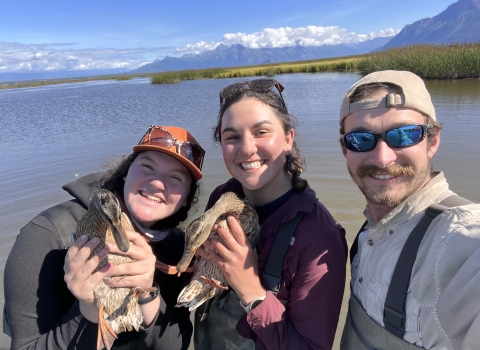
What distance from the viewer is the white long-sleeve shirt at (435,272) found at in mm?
1510

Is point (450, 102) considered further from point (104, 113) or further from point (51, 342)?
point (104, 113)

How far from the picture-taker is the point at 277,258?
2451mm

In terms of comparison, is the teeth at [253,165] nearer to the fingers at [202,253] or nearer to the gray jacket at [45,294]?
the fingers at [202,253]

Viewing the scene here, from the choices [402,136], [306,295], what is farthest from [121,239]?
[402,136]

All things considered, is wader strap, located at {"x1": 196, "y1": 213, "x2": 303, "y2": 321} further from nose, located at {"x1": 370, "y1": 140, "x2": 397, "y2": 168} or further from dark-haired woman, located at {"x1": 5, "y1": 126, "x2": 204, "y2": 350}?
dark-haired woman, located at {"x1": 5, "y1": 126, "x2": 204, "y2": 350}

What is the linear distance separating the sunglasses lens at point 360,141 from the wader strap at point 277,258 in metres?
0.66

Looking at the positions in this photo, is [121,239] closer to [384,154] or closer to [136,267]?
[136,267]

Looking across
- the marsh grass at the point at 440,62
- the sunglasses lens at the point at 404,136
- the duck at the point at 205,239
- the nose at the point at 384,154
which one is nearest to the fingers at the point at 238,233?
the duck at the point at 205,239

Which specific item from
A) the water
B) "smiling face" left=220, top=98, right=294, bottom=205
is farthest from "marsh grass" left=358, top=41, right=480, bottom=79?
"smiling face" left=220, top=98, right=294, bottom=205

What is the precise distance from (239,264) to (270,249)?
291 millimetres

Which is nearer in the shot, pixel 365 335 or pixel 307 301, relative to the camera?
pixel 365 335

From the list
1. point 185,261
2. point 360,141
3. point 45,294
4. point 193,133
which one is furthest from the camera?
point 193,133

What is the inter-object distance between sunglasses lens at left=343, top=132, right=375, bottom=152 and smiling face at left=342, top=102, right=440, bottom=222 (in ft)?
0.10

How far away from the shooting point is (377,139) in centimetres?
212
